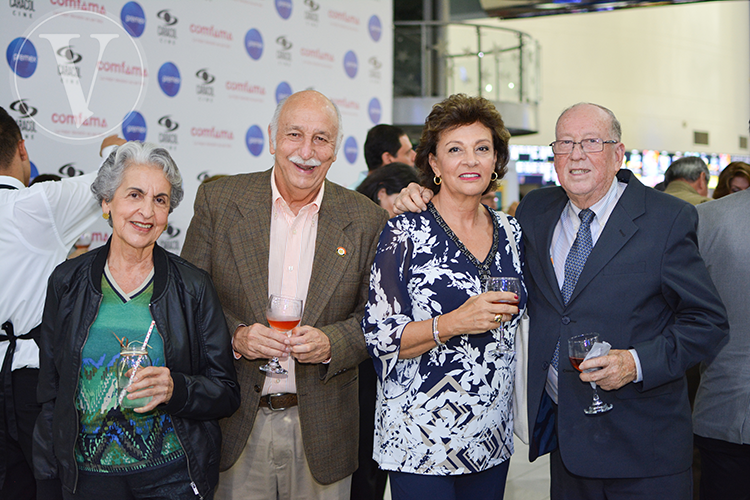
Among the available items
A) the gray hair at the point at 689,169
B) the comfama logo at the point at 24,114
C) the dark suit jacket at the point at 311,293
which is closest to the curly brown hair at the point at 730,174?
the gray hair at the point at 689,169

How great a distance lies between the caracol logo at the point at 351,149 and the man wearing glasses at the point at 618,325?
4.50 metres

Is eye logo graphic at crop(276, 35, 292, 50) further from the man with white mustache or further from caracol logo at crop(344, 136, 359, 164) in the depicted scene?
the man with white mustache

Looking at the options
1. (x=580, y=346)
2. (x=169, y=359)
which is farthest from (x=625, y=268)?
(x=169, y=359)

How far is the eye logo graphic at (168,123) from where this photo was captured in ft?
17.1

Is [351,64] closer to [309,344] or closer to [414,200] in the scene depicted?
[414,200]

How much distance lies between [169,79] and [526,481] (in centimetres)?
409

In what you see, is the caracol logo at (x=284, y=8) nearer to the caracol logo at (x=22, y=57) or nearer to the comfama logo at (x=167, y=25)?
the comfama logo at (x=167, y=25)

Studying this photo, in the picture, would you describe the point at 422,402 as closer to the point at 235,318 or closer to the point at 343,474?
the point at 343,474

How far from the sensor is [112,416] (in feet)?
7.00

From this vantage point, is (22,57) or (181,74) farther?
(181,74)

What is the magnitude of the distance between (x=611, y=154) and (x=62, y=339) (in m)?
2.00

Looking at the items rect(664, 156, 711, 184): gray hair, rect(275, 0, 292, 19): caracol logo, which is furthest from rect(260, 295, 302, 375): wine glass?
rect(664, 156, 711, 184): gray hair

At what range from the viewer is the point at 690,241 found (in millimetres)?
2295

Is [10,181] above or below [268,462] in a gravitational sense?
above
